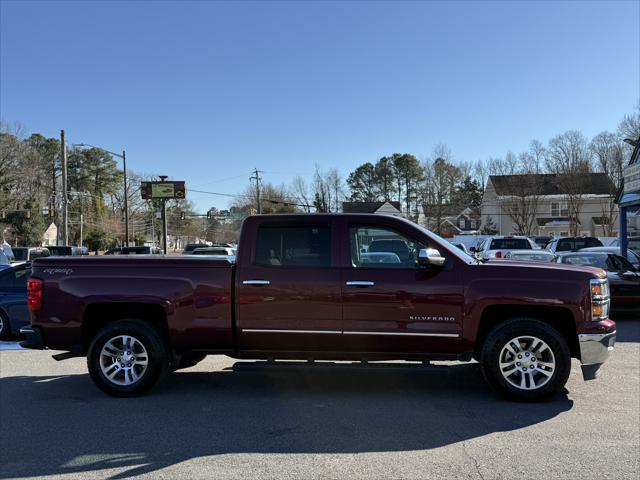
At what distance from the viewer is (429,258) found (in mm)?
5277

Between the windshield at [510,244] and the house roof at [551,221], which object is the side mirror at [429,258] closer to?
the windshield at [510,244]

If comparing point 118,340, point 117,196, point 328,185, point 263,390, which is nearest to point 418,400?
point 263,390

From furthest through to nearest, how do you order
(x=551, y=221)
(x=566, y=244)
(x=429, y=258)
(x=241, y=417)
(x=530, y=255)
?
(x=551, y=221) → (x=566, y=244) → (x=530, y=255) → (x=429, y=258) → (x=241, y=417)

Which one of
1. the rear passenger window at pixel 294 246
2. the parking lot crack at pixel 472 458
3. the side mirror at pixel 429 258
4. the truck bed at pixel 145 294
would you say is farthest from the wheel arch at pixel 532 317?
the truck bed at pixel 145 294

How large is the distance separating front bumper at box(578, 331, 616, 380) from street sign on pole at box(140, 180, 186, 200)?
43.5 meters

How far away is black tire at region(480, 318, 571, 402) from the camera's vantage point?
5.36 metres

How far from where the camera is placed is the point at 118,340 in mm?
5793

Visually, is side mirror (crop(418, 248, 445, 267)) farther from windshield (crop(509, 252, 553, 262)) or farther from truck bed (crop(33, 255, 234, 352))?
windshield (crop(509, 252, 553, 262))

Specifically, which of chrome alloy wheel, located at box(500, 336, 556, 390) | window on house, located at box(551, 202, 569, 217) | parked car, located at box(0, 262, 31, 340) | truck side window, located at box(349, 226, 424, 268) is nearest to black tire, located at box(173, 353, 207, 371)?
truck side window, located at box(349, 226, 424, 268)

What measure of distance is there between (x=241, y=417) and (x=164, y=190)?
143ft

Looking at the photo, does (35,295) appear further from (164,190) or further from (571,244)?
(164,190)

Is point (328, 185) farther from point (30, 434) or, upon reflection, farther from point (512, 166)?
point (30, 434)

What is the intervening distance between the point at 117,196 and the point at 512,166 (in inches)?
2816

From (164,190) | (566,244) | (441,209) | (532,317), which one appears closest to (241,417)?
(532,317)
